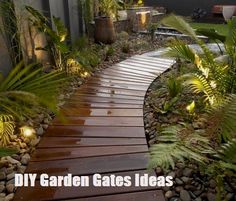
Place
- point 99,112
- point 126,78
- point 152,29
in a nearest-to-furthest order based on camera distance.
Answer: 1. point 99,112
2. point 126,78
3. point 152,29

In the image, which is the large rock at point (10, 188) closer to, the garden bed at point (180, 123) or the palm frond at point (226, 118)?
the garden bed at point (180, 123)

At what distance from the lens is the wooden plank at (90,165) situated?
2.34 m

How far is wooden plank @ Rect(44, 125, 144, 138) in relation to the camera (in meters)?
2.91

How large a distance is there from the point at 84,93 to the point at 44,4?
205 cm

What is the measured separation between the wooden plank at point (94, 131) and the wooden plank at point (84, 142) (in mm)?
80

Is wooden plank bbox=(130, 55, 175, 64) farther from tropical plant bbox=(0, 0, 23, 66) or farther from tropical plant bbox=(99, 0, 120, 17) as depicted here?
tropical plant bbox=(0, 0, 23, 66)

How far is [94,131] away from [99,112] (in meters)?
0.48

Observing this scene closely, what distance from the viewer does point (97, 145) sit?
270cm

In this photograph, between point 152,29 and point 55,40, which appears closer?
point 55,40

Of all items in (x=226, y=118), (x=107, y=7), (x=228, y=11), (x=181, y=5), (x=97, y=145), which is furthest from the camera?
(x=181, y=5)

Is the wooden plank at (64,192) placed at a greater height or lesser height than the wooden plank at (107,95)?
lesser

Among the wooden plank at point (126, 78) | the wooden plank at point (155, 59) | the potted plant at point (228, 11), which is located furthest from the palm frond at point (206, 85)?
the potted plant at point (228, 11)

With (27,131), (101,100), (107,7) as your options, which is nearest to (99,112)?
(101,100)

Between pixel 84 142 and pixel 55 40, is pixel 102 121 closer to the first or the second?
pixel 84 142
